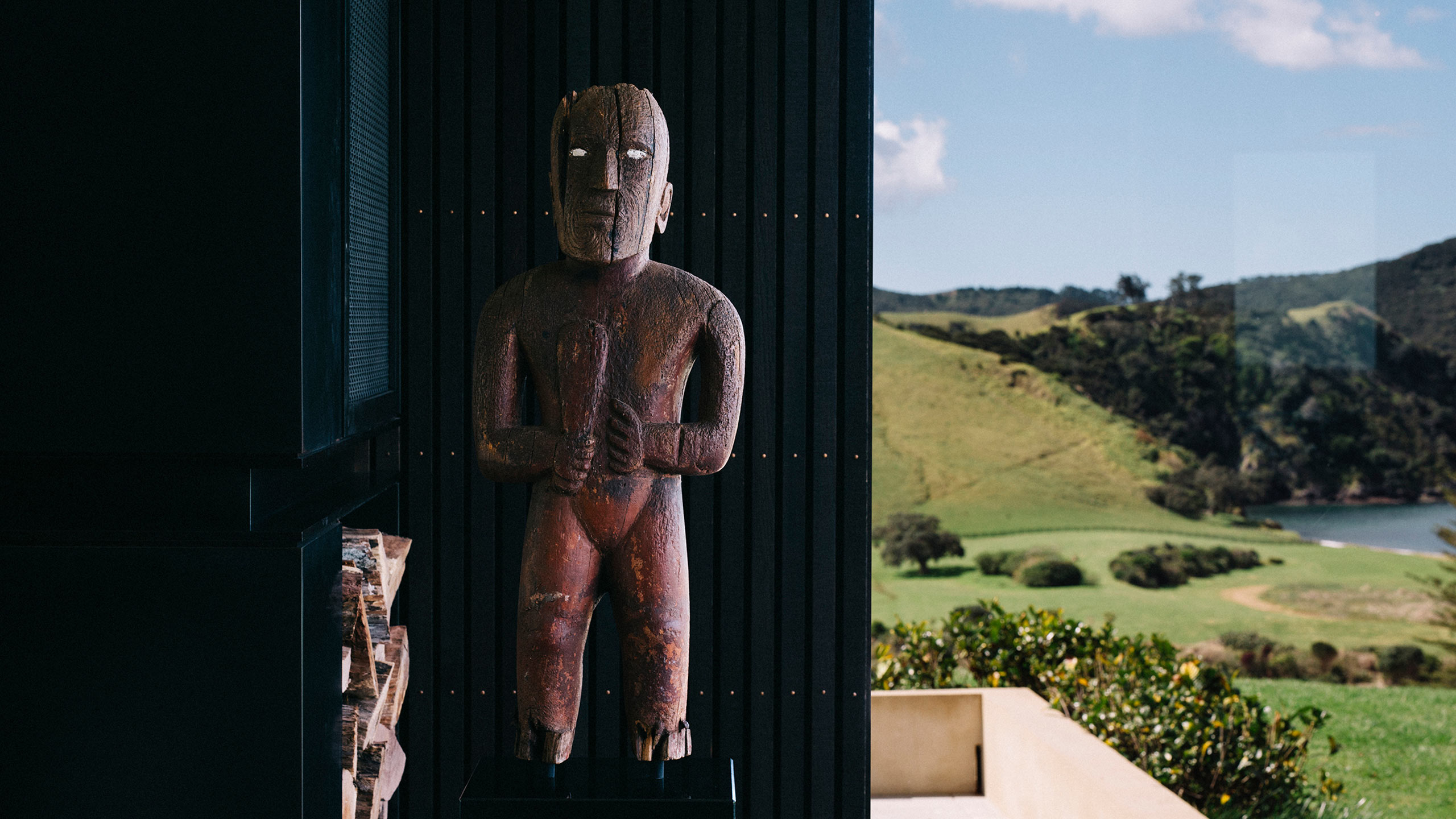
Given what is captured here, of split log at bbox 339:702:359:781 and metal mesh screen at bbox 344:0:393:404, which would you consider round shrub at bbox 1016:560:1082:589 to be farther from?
split log at bbox 339:702:359:781

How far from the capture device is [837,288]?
2.69m

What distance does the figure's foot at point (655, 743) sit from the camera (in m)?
1.97

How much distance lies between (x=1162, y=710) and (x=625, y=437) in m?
2.51

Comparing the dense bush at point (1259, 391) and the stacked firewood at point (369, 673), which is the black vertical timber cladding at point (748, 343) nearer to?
the stacked firewood at point (369, 673)

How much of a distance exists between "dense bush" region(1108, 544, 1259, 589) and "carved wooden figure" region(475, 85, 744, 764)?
15.3 ft

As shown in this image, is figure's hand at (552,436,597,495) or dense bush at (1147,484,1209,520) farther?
dense bush at (1147,484,1209,520)

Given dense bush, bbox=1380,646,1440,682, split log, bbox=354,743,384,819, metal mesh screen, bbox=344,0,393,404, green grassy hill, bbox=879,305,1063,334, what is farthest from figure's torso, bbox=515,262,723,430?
dense bush, bbox=1380,646,1440,682

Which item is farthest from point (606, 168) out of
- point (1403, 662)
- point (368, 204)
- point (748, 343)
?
point (1403, 662)

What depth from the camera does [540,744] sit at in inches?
77.0

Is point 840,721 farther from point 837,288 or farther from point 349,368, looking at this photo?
point 349,368

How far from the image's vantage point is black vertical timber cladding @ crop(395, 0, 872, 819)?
8.71ft

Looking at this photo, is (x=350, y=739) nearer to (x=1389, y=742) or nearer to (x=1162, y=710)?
(x=1162, y=710)

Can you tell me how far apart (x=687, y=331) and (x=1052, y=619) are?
2876mm

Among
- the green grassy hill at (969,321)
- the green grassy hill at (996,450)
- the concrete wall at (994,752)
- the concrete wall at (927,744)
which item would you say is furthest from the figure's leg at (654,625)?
the green grassy hill at (969,321)
